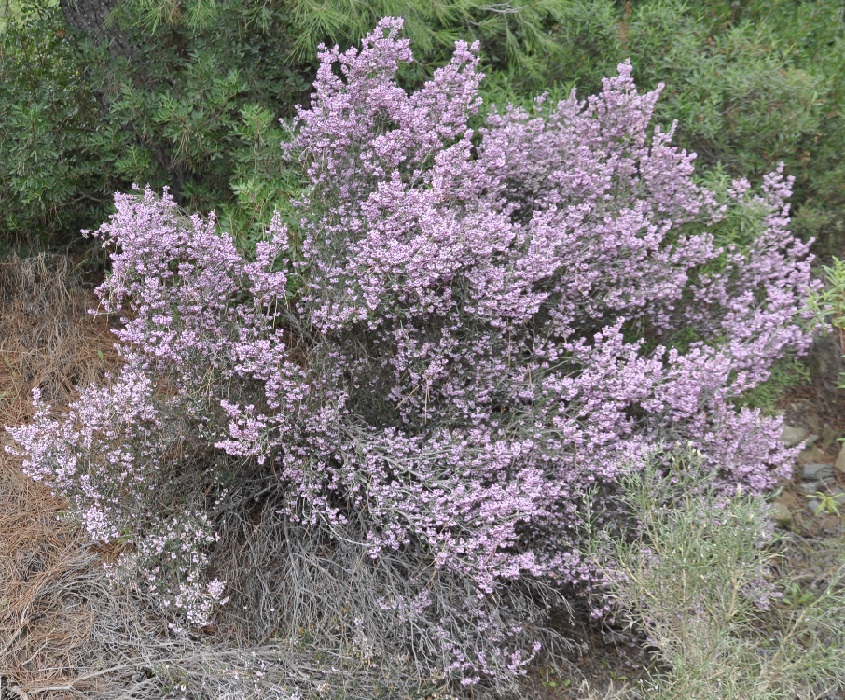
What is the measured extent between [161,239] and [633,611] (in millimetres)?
2356

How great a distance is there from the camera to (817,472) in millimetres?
3805

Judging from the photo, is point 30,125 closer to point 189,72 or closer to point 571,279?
point 189,72

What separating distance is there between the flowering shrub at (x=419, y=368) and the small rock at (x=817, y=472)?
68 centimetres

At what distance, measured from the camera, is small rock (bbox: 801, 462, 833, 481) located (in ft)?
12.5

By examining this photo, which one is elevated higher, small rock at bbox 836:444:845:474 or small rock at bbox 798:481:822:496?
small rock at bbox 836:444:845:474

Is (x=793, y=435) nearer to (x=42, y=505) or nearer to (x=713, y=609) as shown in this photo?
(x=713, y=609)

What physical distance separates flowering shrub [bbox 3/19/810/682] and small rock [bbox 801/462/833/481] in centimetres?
68

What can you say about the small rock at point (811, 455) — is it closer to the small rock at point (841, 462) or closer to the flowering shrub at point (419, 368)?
the small rock at point (841, 462)

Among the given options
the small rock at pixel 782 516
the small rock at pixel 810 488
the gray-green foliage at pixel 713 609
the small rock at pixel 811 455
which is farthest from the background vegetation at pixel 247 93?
the gray-green foliage at pixel 713 609

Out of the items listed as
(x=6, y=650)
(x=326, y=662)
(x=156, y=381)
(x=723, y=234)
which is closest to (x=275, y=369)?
(x=156, y=381)

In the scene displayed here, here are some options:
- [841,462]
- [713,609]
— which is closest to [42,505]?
[713,609]

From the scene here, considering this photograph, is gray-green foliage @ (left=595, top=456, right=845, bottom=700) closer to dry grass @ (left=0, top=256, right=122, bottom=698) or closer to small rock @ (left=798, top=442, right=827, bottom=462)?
small rock @ (left=798, top=442, right=827, bottom=462)

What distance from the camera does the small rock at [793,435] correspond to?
3922mm

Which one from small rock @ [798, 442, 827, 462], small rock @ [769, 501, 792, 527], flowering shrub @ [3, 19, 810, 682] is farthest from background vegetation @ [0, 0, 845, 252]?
small rock @ [769, 501, 792, 527]
